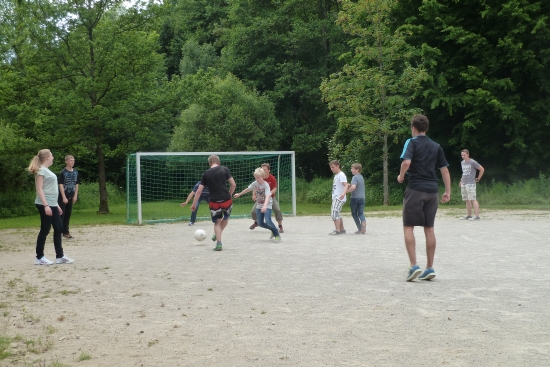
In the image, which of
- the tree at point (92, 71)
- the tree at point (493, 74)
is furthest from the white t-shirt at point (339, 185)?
the tree at point (493, 74)

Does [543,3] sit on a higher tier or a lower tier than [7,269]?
higher

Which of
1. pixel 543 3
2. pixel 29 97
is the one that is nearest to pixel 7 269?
pixel 29 97

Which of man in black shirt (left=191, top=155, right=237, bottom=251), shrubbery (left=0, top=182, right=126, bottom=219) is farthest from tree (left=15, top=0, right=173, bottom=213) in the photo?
man in black shirt (left=191, top=155, right=237, bottom=251)

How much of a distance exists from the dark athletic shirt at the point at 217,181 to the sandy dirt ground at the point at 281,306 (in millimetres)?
1049

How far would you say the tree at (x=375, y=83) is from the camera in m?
29.4

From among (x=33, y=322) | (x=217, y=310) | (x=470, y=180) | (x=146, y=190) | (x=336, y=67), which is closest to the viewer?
(x=33, y=322)

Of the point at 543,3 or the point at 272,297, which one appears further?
the point at 543,3

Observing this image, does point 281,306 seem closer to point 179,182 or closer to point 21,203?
point 179,182

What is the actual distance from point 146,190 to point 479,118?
46.5ft

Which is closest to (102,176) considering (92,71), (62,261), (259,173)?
(92,71)

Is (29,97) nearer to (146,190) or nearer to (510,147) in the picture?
(146,190)

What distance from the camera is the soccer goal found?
75.3 feet

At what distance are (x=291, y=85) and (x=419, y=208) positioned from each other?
112ft

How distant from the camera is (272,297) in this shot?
7785 millimetres
